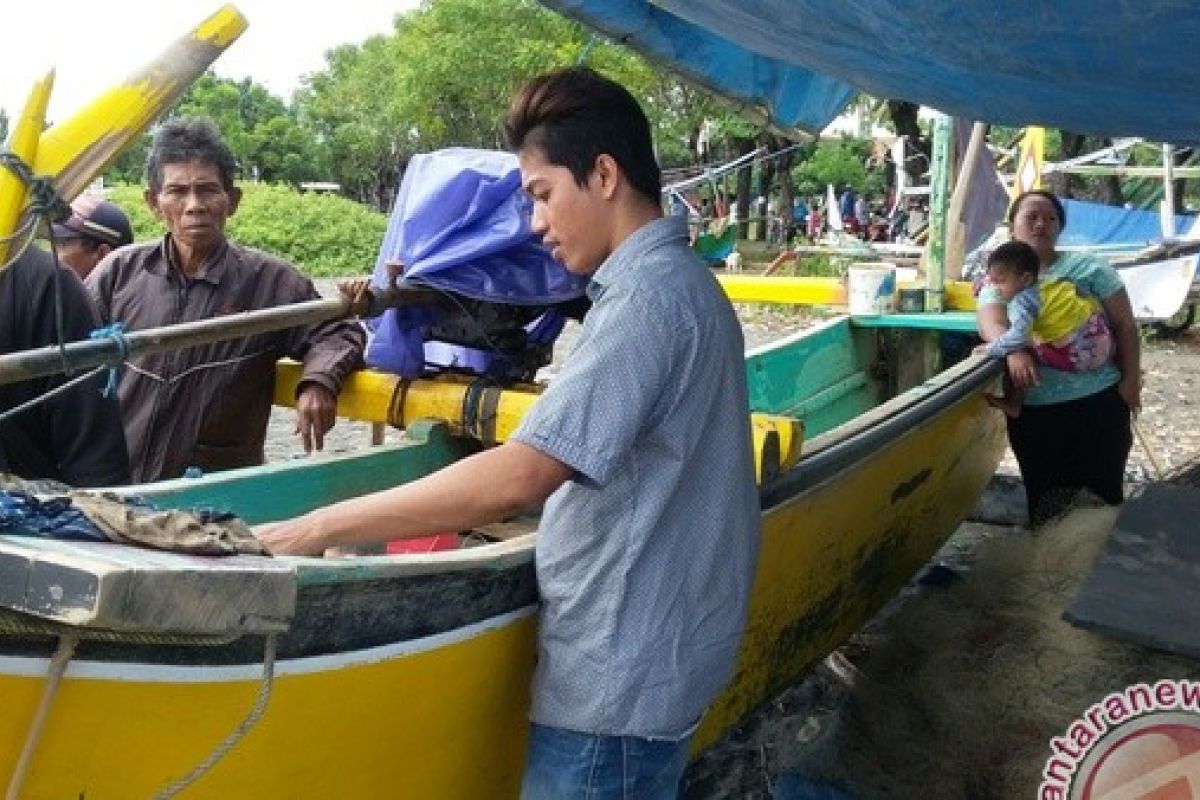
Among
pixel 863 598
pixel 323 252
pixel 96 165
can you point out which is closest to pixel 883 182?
pixel 323 252

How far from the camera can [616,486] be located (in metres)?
1.84

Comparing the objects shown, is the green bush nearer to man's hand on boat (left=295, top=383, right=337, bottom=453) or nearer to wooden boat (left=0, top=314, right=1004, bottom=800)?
man's hand on boat (left=295, top=383, right=337, bottom=453)

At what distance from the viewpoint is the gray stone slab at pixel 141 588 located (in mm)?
1296

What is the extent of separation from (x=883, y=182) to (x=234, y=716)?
37.7m

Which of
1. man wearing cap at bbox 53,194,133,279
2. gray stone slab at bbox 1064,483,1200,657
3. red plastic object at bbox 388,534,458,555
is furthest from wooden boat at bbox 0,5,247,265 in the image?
gray stone slab at bbox 1064,483,1200,657

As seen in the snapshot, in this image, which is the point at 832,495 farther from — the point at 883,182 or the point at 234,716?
the point at 883,182

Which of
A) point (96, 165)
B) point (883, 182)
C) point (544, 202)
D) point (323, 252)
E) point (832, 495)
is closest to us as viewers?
point (544, 202)

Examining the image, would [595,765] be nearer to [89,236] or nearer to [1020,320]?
[89,236]

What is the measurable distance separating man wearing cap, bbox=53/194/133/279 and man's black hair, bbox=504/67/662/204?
214 centimetres

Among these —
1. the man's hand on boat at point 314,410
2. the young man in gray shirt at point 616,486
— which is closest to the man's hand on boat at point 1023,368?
the man's hand on boat at point 314,410

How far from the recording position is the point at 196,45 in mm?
2307

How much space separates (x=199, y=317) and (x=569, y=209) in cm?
164

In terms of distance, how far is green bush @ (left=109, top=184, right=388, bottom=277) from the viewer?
2444 centimetres

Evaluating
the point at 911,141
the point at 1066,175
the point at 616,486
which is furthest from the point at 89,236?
the point at 911,141
